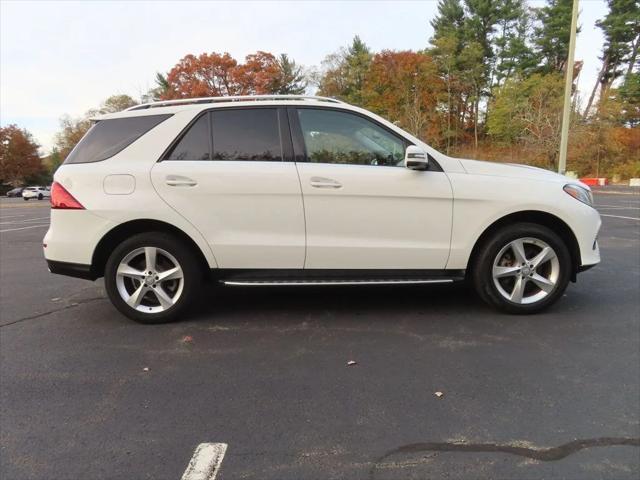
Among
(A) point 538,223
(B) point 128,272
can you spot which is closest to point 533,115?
(A) point 538,223

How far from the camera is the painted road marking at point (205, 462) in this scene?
2027mm

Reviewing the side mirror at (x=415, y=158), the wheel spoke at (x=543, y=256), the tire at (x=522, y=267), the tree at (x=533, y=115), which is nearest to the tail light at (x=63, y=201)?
the side mirror at (x=415, y=158)

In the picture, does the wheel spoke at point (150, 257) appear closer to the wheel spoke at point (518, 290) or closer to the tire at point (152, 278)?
the tire at point (152, 278)

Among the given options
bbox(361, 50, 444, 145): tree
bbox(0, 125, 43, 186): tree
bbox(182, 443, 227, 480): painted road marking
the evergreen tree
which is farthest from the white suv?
bbox(0, 125, 43, 186): tree

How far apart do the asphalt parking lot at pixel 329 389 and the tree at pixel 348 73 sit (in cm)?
4587

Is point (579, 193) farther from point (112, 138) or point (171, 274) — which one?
point (112, 138)

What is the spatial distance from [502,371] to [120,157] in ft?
11.3

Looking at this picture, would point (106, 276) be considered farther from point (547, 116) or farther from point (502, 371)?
point (547, 116)

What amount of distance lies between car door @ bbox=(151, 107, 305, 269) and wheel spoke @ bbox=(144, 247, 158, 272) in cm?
42

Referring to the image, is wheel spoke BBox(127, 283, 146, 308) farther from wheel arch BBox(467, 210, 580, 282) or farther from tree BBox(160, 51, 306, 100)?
tree BBox(160, 51, 306, 100)

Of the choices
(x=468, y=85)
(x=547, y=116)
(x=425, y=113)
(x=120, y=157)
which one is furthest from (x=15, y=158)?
(x=120, y=157)

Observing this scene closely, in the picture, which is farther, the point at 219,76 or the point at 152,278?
the point at 219,76

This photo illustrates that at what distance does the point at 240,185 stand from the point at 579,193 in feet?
9.72

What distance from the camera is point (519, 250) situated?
391 cm
